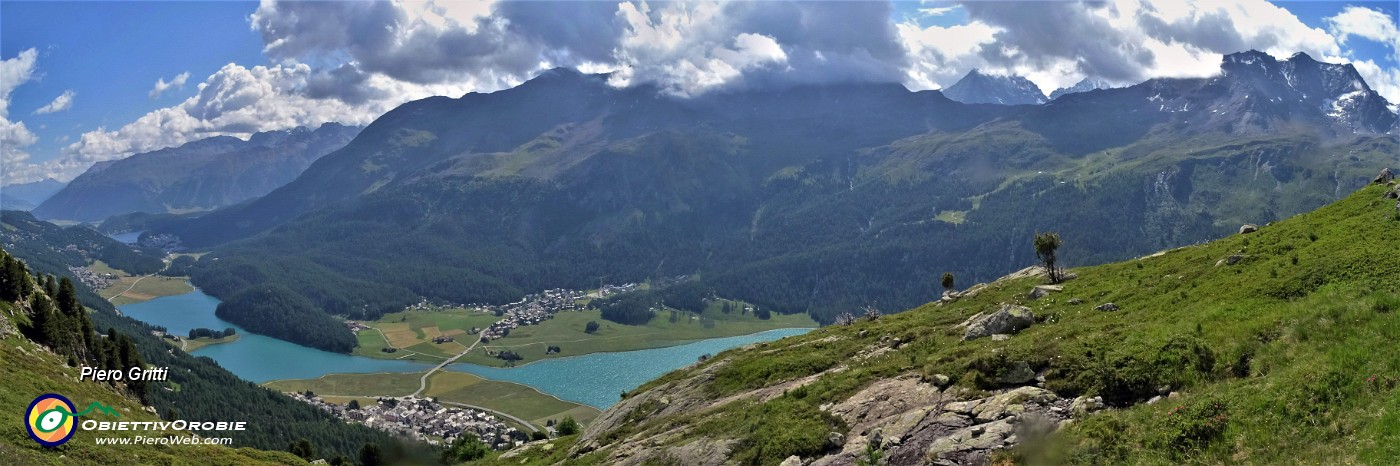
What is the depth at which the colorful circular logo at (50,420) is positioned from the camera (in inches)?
1806

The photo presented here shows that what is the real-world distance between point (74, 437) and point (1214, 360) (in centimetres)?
6624

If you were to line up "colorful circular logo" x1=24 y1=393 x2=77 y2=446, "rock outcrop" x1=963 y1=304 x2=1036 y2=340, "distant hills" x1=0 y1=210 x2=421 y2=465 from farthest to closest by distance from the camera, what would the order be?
"distant hills" x1=0 y1=210 x2=421 y2=465
"colorful circular logo" x1=24 y1=393 x2=77 y2=446
"rock outcrop" x1=963 y1=304 x2=1036 y2=340

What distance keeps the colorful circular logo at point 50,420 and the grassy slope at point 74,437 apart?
0.50 metres

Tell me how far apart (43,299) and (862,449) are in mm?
104908

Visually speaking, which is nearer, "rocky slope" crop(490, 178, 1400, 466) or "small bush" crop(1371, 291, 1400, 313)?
"rocky slope" crop(490, 178, 1400, 466)

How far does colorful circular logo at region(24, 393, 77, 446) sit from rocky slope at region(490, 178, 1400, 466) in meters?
32.8

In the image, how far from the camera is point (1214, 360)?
27844mm

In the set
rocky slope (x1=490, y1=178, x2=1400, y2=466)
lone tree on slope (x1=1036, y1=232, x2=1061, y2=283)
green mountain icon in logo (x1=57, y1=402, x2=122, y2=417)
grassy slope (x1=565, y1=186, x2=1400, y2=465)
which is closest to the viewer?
grassy slope (x1=565, y1=186, x2=1400, y2=465)

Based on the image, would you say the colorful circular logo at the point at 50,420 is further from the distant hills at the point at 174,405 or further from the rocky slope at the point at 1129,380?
the rocky slope at the point at 1129,380

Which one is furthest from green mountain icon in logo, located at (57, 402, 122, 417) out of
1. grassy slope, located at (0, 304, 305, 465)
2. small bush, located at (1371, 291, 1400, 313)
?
small bush, located at (1371, 291, 1400, 313)

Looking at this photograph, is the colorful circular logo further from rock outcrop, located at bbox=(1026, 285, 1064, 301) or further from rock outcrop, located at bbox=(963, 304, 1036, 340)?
rock outcrop, located at bbox=(1026, 285, 1064, 301)

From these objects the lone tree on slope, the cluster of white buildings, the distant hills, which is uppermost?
the lone tree on slope

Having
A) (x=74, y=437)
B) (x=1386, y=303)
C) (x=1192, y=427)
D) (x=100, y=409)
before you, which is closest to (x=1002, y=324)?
(x=1386, y=303)

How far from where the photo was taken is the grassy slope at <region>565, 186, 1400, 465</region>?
22266 millimetres
